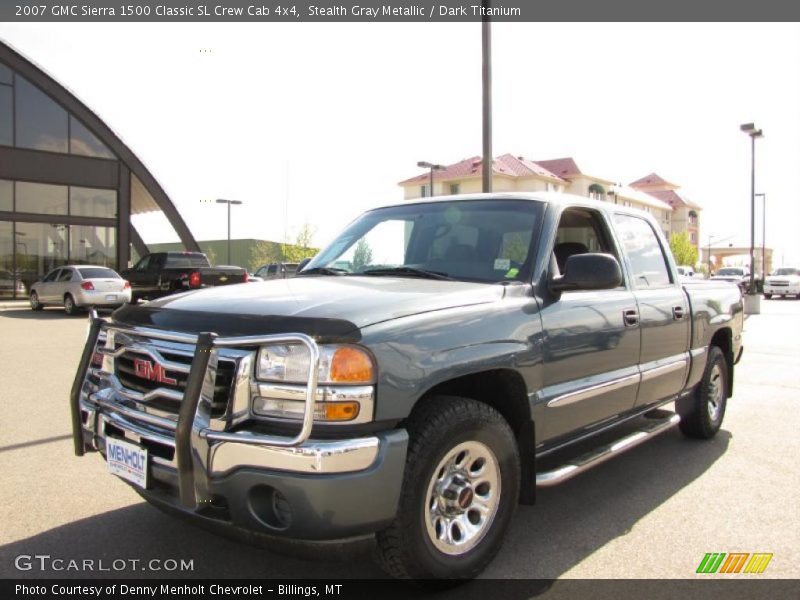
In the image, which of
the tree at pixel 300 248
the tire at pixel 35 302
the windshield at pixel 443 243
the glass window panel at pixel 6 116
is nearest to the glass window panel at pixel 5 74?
the glass window panel at pixel 6 116

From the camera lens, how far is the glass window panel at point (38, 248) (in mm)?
27109

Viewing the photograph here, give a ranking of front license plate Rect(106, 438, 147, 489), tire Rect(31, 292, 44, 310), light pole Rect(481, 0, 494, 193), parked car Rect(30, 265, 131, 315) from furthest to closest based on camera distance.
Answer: tire Rect(31, 292, 44, 310) < parked car Rect(30, 265, 131, 315) < light pole Rect(481, 0, 494, 193) < front license plate Rect(106, 438, 147, 489)

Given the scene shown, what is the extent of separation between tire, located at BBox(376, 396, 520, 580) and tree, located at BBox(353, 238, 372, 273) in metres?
1.44

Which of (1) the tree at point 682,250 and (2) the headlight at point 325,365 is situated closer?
(2) the headlight at point 325,365

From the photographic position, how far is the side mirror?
11.5 feet

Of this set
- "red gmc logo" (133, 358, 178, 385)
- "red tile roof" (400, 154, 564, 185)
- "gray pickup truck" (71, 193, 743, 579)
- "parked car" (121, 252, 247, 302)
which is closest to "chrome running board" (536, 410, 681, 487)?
"gray pickup truck" (71, 193, 743, 579)

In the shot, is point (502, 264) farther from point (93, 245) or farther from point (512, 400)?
point (93, 245)

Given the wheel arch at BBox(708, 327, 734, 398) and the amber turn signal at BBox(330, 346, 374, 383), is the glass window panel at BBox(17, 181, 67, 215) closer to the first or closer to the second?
the wheel arch at BBox(708, 327, 734, 398)

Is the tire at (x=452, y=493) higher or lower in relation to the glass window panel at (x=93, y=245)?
lower

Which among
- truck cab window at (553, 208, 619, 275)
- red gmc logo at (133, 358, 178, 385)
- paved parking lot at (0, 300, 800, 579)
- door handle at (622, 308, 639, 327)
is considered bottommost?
paved parking lot at (0, 300, 800, 579)

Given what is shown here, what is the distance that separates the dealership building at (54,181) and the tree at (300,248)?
1544cm

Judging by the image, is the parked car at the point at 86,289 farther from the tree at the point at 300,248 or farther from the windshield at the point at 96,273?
the tree at the point at 300,248

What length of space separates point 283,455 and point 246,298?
3.03ft

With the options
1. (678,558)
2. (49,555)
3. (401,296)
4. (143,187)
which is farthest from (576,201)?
(143,187)
